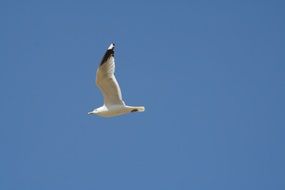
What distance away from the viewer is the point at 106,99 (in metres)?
58.5

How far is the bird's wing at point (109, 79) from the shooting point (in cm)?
5806

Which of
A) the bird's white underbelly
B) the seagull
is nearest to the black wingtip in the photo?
the seagull

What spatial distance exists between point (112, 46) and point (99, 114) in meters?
1.92

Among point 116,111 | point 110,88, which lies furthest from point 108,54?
point 116,111

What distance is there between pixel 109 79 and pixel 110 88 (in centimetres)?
29

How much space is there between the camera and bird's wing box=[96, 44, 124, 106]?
58062 millimetres

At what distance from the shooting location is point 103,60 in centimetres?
5816

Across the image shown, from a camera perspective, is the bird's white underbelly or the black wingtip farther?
the bird's white underbelly

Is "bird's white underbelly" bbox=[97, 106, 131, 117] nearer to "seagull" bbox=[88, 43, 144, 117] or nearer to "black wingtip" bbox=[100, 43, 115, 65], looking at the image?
"seagull" bbox=[88, 43, 144, 117]

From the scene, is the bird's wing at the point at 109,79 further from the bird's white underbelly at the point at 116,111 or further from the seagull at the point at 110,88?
the bird's white underbelly at the point at 116,111

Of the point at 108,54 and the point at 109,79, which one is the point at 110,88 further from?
the point at 108,54

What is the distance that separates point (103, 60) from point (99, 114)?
66.0 inches

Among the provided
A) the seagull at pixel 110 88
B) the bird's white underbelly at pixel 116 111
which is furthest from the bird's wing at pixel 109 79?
the bird's white underbelly at pixel 116 111

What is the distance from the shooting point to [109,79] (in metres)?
58.1
